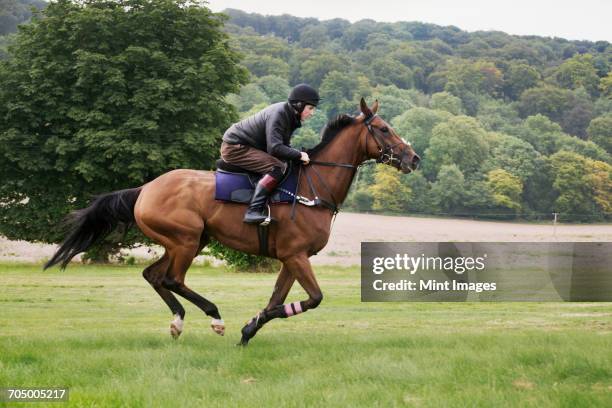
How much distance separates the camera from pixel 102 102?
3866 cm

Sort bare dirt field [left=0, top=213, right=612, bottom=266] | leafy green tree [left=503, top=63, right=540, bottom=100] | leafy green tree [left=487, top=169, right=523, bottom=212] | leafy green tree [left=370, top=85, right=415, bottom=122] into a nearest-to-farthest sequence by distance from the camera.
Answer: bare dirt field [left=0, top=213, right=612, bottom=266], leafy green tree [left=487, top=169, right=523, bottom=212], leafy green tree [left=370, top=85, right=415, bottom=122], leafy green tree [left=503, top=63, right=540, bottom=100]

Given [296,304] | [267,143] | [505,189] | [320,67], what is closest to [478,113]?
[320,67]

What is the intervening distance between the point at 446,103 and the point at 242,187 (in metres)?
125

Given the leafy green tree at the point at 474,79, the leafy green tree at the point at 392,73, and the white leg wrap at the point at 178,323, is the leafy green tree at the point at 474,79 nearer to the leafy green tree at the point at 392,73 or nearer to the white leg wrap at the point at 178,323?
the leafy green tree at the point at 392,73

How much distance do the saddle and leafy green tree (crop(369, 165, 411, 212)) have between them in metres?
80.4

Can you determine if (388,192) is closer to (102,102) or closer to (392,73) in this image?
(102,102)

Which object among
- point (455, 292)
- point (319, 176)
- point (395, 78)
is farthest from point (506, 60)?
point (319, 176)

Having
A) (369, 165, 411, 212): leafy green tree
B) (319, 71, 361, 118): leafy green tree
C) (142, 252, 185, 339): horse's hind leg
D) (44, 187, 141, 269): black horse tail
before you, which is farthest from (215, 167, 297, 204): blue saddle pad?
(319, 71, 361, 118): leafy green tree

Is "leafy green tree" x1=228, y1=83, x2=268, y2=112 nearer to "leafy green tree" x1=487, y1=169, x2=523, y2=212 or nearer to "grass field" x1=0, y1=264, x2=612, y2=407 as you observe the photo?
"leafy green tree" x1=487, y1=169, x2=523, y2=212

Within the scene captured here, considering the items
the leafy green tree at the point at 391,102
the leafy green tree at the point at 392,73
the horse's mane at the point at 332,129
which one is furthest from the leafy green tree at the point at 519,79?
the horse's mane at the point at 332,129

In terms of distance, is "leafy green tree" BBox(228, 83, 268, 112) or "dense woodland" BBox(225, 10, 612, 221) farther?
"leafy green tree" BBox(228, 83, 268, 112)

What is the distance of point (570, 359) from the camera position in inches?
323

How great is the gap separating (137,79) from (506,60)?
127981 mm

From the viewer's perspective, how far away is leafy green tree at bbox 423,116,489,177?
10219cm
